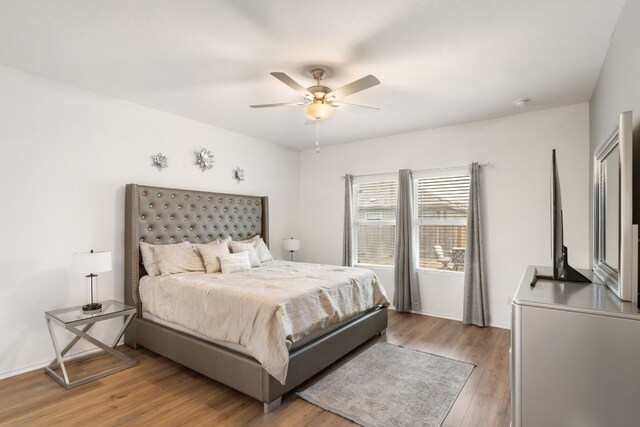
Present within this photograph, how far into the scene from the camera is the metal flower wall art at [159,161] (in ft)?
12.2

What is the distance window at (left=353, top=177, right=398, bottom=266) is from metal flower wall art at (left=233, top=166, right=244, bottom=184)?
5.86 feet

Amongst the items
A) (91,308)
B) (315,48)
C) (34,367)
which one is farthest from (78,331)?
(315,48)

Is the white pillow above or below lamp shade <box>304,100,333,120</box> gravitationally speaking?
below

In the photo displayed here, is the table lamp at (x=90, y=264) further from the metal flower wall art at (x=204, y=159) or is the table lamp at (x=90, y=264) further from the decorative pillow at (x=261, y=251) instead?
the decorative pillow at (x=261, y=251)

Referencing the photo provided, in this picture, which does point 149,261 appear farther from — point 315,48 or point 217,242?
point 315,48

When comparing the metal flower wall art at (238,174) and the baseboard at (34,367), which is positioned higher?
the metal flower wall art at (238,174)

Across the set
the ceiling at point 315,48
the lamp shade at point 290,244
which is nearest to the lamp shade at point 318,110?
the ceiling at point 315,48

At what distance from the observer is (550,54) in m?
2.45

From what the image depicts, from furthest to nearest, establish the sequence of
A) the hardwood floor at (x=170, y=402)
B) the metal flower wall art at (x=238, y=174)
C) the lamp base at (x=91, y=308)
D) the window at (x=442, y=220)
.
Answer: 1. the metal flower wall art at (x=238, y=174)
2. the window at (x=442, y=220)
3. the lamp base at (x=91, y=308)
4. the hardwood floor at (x=170, y=402)

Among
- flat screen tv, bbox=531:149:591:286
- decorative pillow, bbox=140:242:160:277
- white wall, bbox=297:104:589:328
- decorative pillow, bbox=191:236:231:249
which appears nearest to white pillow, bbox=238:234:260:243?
decorative pillow, bbox=191:236:231:249

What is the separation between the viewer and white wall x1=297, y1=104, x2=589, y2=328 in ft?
11.6

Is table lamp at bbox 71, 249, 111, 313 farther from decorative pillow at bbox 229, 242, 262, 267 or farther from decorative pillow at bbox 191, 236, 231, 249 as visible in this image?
decorative pillow at bbox 229, 242, 262, 267

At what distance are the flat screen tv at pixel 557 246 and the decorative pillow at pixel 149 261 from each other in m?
3.29

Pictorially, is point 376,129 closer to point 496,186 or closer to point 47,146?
point 496,186
